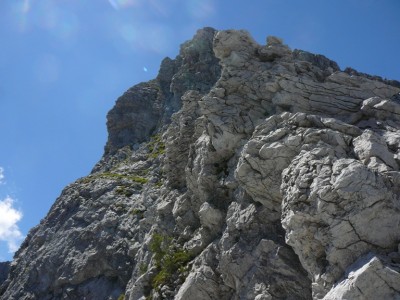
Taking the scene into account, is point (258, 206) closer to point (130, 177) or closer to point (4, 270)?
point (130, 177)

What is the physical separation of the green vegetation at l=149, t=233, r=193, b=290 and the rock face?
0.50 feet

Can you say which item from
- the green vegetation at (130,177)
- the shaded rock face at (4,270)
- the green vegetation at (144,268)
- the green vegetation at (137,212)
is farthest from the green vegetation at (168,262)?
the shaded rock face at (4,270)

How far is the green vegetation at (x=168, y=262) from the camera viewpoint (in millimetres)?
39281

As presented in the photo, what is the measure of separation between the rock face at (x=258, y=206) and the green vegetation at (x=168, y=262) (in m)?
0.15

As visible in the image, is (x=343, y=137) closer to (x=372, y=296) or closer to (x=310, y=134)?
→ (x=310, y=134)

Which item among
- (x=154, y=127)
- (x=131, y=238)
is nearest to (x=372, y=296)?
(x=131, y=238)

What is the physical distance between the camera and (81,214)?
8138 cm

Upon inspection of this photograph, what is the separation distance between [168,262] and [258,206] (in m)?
12.6

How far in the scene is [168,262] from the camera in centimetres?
4006

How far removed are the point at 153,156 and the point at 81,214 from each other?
1188 inches

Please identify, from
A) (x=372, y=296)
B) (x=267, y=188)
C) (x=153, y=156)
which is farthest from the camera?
(x=153, y=156)

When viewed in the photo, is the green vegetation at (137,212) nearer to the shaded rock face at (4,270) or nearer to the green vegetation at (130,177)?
the green vegetation at (130,177)

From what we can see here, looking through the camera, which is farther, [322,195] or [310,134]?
[310,134]

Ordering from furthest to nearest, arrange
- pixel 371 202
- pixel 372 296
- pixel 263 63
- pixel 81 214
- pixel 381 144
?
pixel 81 214
pixel 263 63
pixel 381 144
pixel 371 202
pixel 372 296
